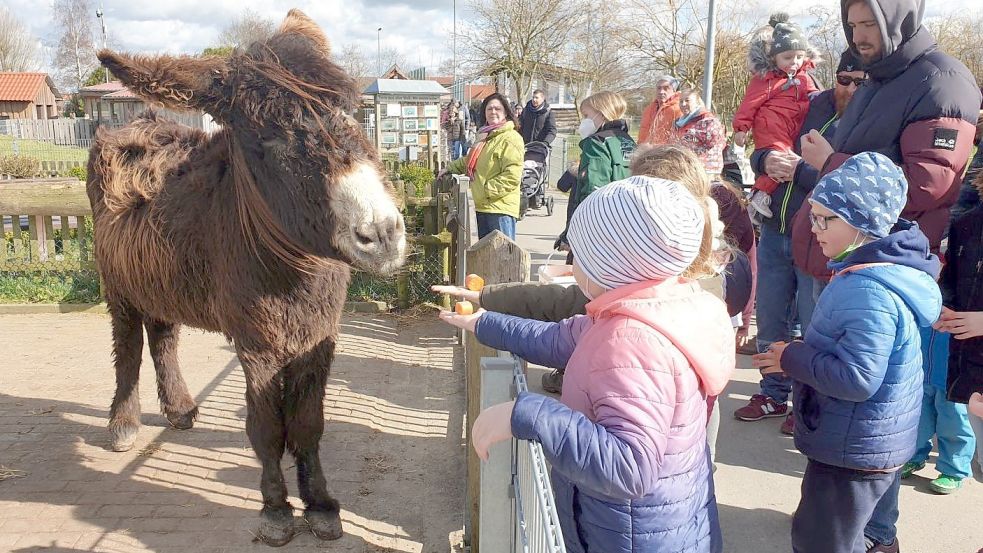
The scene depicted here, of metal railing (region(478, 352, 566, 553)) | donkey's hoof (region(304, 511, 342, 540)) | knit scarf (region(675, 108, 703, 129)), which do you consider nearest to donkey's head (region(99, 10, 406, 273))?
metal railing (region(478, 352, 566, 553))

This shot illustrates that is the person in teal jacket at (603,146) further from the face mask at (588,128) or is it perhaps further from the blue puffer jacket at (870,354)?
the blue puffer jacket at (870,354)

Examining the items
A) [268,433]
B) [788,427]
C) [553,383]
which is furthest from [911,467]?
[268,433]

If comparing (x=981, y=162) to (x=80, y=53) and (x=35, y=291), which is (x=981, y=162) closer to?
(x=35, y=291)

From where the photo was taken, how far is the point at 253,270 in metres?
2.98

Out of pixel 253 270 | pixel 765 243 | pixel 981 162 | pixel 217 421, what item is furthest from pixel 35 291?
pixel 981 162

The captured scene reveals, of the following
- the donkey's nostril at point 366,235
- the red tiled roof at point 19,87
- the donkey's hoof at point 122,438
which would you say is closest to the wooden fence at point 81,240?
the donkey's hoof at point 122,438

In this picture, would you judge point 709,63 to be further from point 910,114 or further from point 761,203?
point 910,114

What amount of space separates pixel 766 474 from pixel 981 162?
1.88 metres

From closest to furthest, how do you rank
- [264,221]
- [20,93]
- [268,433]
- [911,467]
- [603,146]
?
[264,221] → [268,433] → [911,467] → [603,146] → [20,93]

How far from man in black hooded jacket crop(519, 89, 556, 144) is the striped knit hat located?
939 centimetres

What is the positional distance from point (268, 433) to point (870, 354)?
98.9 inches

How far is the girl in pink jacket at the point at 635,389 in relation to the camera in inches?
58.7

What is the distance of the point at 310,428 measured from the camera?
10.7 ft

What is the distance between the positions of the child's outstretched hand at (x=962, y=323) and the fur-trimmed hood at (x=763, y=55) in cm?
233
